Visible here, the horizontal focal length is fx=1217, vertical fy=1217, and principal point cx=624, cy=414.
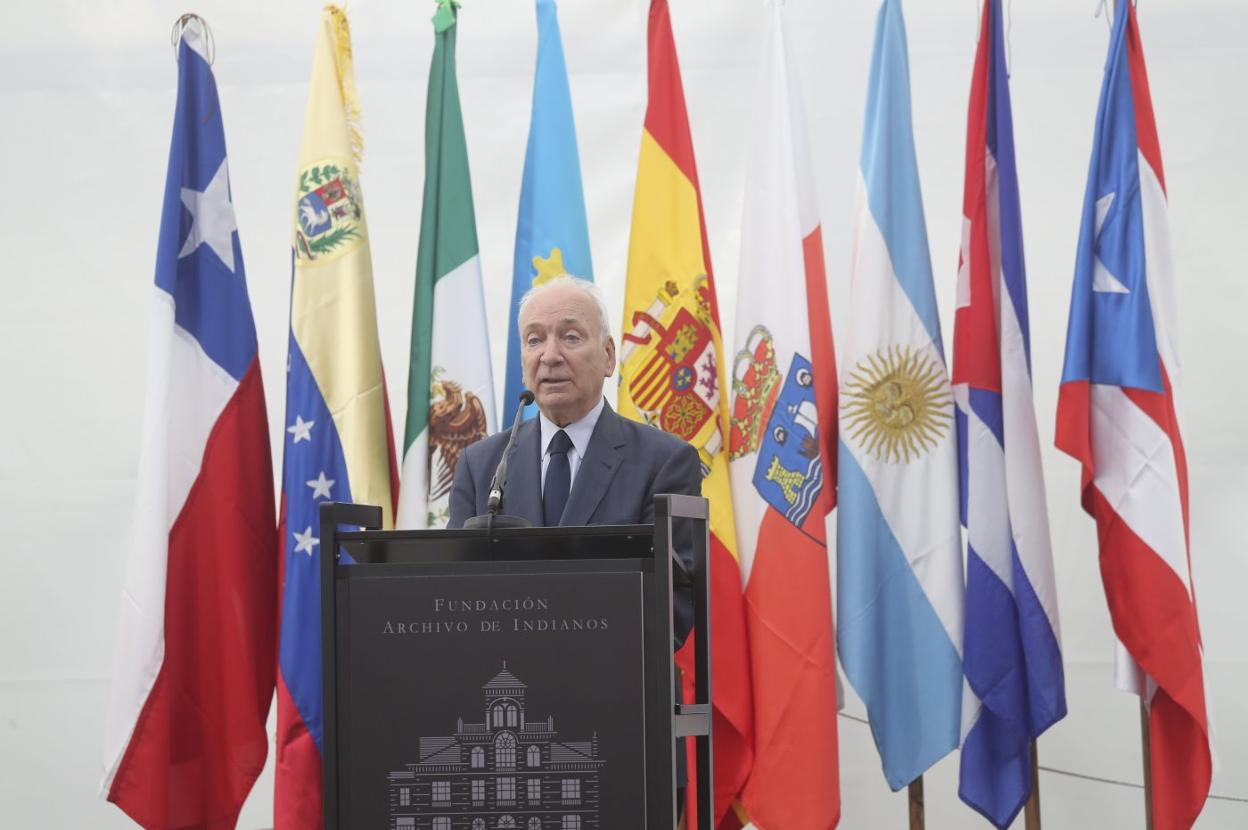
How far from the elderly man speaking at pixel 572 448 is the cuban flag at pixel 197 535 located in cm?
99

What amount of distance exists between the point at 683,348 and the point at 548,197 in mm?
543

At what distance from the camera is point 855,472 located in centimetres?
290

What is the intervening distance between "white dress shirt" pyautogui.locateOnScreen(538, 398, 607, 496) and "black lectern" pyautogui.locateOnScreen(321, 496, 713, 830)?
0.63 meters

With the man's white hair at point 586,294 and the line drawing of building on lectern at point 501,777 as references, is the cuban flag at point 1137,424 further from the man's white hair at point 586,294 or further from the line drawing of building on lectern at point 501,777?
the line drawing of building on lectern at point 501,777

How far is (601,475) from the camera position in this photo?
6.69 feet

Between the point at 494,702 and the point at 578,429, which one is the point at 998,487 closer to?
the point at 578,429

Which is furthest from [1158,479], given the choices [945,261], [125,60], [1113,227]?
[125,60]

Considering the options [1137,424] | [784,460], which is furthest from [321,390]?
[1137,424]

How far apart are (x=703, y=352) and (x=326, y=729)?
64.6 inches

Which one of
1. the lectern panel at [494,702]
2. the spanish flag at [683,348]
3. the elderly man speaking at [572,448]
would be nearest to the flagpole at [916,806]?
the spanish flag at [683,348]

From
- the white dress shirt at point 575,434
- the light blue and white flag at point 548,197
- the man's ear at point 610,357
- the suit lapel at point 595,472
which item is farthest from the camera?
the light blue and white flag at point 548,197

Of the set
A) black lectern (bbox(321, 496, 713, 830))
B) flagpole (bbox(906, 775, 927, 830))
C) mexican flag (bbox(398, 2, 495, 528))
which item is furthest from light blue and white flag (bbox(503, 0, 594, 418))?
black lectern (bbox(321, 496, 713, 830))

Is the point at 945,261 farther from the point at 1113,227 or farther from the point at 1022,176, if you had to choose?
the point at 1113,227

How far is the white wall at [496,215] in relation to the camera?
10.9ft
